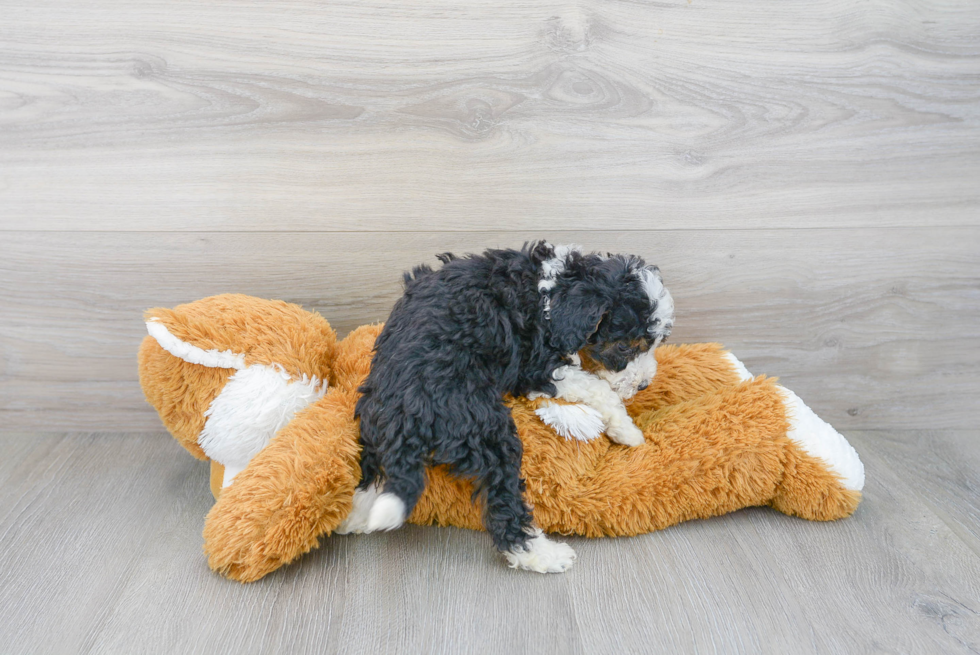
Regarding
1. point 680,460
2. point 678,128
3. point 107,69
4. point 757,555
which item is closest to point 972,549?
point 757,555

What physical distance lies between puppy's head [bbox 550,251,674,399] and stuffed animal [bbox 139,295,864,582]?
0.35 feet

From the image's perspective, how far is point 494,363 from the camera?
3.53ft

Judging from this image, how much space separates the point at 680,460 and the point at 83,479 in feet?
3.80

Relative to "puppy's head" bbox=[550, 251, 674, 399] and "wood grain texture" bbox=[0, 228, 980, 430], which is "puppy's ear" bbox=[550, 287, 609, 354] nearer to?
"puppy's head" bbox=[550, 251, 674, 399]

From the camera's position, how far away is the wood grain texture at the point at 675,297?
4.66 feet

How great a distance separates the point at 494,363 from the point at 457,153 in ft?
1.68

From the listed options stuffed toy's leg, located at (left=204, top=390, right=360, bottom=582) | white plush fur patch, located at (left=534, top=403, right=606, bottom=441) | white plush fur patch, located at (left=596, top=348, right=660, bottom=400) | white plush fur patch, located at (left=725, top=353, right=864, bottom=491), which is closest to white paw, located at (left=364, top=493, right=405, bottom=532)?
stuffed toy's leg, located at (left=204, top=390, right=360, bottom=582)

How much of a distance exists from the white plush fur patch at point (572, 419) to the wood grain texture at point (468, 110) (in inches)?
17.8

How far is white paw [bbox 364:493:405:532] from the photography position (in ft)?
3.21

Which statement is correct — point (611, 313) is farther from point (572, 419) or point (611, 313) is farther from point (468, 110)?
point (468, 110)

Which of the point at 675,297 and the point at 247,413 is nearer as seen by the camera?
the point at 247,413

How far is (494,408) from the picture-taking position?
1.04m

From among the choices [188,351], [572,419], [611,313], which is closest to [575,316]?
[611,313]

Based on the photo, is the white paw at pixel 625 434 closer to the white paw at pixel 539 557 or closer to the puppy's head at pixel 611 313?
the puppy's head at pixel 611 313
